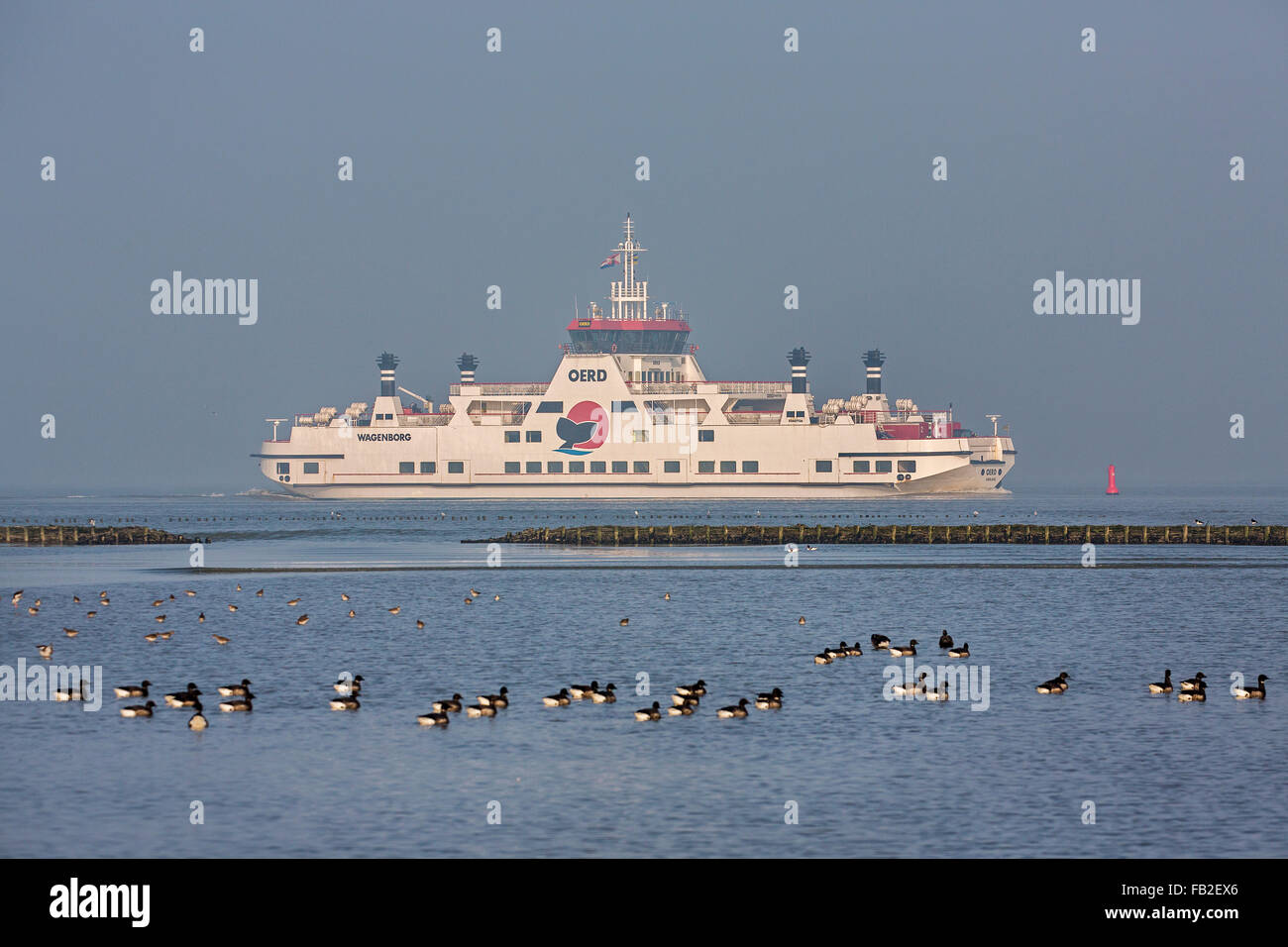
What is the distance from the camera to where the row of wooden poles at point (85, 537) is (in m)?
77.2

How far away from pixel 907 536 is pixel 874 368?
5449cm

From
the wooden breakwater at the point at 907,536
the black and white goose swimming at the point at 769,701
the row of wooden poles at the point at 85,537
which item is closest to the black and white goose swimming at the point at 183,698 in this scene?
the black and white goose swimming at the point at 769,701

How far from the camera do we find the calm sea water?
61.2 ft

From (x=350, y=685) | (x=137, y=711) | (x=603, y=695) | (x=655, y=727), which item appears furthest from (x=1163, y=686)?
(x=137, y=711)

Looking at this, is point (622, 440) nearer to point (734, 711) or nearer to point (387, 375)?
point (387, 375)

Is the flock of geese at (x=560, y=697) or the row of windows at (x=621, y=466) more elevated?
the row of windows at (x=621, y=466)

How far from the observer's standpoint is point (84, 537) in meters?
79.5

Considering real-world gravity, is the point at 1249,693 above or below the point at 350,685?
below

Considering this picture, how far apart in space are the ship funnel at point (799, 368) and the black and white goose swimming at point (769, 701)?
297 ft

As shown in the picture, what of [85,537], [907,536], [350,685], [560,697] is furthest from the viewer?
[85,537]

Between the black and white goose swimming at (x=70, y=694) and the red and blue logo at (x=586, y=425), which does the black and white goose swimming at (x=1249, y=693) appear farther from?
the red and blue logo at (x=586, y=425)

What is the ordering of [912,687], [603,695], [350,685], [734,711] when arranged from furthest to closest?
1. [912,687]
2. [350,685]
3. [603,695]
4. [734,711]
